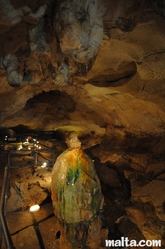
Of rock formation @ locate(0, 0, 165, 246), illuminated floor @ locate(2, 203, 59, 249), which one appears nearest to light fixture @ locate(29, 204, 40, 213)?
illuminated floor @ locate(2, 203, 59, 249)

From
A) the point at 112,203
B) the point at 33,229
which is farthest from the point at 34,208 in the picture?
the point at 112,203

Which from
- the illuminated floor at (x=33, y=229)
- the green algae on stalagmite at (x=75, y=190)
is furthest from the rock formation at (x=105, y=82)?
the illuminated floor at (x=33, y=229)

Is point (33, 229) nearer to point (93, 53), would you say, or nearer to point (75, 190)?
point (75, 190)

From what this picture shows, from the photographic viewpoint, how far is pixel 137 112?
7.54 meters

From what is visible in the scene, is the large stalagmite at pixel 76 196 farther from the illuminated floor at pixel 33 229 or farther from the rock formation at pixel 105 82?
the rock formation at pixel 105 82

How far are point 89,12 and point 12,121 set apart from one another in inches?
374

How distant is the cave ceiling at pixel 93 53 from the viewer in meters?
3.15

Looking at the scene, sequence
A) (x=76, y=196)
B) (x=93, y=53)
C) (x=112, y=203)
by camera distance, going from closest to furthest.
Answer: (x=76, y=196), (x=93, y=53), (x=112, y=203)

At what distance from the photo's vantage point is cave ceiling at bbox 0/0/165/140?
10.3 ft

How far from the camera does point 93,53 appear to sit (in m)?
3.74

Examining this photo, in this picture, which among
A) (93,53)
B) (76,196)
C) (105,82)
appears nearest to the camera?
(76,196)

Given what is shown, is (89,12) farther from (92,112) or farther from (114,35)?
(92,112)

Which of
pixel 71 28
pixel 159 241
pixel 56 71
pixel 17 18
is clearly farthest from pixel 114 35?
pixel 159 241

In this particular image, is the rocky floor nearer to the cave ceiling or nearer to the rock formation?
the rock formation
